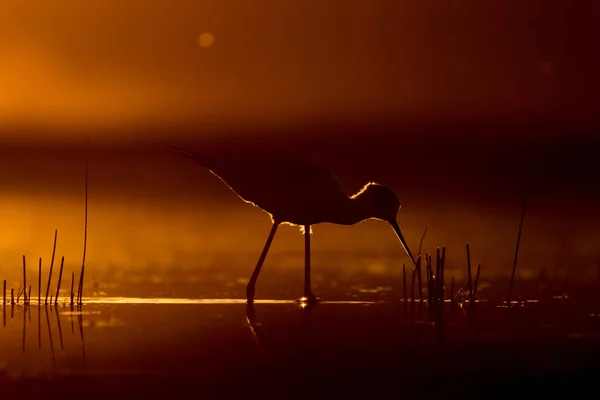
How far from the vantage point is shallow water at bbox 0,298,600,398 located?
26.1 ft

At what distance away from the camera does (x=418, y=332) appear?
10.2 meters

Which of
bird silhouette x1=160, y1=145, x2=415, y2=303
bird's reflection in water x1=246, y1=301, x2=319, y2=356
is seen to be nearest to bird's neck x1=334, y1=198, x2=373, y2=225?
bird silhouette x1=160, y1=145, x2=415, y2=303

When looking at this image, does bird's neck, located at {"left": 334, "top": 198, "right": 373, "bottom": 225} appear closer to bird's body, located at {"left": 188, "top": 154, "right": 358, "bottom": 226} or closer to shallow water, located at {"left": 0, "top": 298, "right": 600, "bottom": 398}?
bird's body, located at {"left": 188, "top": 154, "right": 358, "bottom": 226}

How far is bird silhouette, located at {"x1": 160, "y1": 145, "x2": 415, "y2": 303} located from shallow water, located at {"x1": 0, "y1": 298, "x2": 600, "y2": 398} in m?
1.09

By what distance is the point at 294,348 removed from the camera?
9.32 meters

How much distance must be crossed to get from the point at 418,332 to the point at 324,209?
3.18 m

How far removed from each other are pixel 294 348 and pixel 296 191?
3.79 meters

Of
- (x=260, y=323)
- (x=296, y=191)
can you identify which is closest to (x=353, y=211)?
(x=296, y=191)

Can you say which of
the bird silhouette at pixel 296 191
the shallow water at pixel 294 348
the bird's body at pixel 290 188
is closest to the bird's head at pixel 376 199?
the bird silhouette at pixel 296 191

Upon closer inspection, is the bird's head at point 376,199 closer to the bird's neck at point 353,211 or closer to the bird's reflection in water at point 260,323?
the bird's neck at point 353,211

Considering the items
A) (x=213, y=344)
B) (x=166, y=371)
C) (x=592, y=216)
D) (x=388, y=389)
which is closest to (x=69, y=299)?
(x=213, y=344)

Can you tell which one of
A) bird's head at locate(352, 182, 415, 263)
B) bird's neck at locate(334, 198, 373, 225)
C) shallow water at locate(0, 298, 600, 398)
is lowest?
shallow water at locate(0, 298, 600, 398)

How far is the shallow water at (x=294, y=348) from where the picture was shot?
7953mm

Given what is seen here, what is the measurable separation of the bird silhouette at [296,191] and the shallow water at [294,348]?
1.09 meters
